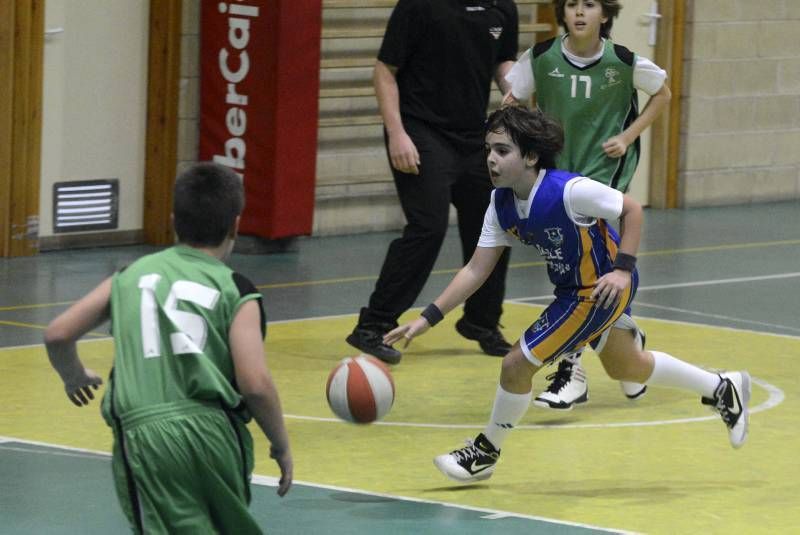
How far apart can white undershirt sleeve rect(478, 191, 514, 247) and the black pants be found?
196 centimetres

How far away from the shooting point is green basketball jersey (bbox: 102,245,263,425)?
13.5ft

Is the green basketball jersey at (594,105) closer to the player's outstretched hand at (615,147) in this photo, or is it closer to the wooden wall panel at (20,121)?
the player's outstretched hand at (615,147)

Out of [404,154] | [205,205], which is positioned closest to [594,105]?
[404,154]

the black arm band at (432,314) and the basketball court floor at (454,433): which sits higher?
the black arm band at (432,314)

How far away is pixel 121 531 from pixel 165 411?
5.59 feet

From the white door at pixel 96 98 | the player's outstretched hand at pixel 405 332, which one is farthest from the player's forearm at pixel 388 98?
the white door at pixel 96 98

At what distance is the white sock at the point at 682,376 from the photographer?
6.79 metres

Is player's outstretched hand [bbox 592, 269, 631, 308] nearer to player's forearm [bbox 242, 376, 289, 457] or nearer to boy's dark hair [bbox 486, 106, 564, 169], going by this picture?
boy's dark hair [bbox 486, 106, 564, 169]

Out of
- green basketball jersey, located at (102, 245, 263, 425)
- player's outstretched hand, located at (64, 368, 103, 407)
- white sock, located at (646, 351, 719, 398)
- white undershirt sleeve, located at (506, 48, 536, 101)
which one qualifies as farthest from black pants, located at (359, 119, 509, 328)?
green basketball jersey, located at (102, 245, 263, 425)

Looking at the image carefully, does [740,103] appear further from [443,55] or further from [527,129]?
[527,129]

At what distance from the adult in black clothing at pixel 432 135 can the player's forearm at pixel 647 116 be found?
102 cm

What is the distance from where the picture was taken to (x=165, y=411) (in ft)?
13.4

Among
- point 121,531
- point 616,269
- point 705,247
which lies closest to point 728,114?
point 705,247

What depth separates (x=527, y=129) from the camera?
6277 millimetres
